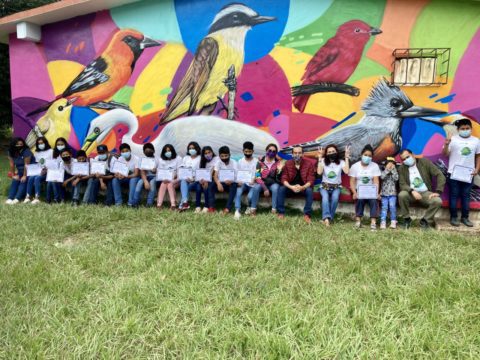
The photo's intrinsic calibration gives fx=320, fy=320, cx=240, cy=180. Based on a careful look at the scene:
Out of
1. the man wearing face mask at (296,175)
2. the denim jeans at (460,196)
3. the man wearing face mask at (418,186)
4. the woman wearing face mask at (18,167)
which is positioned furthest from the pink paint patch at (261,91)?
the woman wearing face mask at (18,167)

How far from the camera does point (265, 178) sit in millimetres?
5801

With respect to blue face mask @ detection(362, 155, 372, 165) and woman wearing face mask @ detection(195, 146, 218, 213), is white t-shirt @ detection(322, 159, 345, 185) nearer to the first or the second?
blue face mask @ detection(362, 155, 372, 165)

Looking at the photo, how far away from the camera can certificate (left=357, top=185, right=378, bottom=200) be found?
5.03m

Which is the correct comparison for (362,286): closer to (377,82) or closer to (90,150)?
(377,82)

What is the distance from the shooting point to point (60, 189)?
21.9 ft

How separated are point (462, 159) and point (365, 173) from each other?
4.89ft

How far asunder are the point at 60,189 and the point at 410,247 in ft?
21.3

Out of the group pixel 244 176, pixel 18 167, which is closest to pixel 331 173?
pixel 244 176

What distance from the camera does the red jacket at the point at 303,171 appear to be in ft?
18.0

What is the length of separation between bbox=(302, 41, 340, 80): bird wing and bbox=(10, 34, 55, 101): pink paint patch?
6135mm

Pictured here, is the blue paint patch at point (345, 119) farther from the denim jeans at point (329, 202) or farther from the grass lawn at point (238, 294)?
the grass lawn at point (238, 294)

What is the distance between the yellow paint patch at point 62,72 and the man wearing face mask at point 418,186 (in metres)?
7.19

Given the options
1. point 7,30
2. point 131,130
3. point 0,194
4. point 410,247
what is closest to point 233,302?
point 410,247

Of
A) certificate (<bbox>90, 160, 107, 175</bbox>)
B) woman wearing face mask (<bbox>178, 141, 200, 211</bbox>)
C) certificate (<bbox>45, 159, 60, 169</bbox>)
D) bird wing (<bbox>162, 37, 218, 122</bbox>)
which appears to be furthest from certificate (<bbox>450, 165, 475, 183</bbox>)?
certificate (<bbox>45, 159, 60, 169</bbox>)
